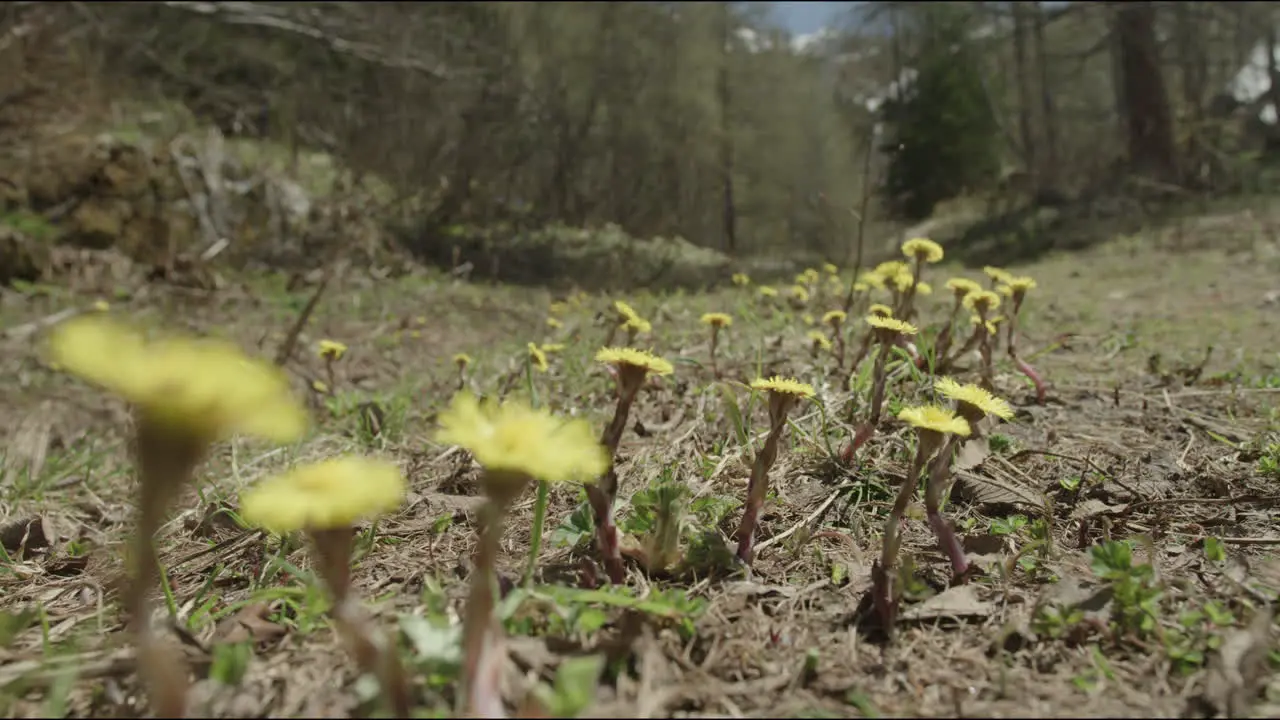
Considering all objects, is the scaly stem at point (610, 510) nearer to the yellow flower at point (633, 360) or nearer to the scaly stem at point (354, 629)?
the yellow flower at point (633, 360)

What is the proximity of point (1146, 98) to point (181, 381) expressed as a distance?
1213 cm

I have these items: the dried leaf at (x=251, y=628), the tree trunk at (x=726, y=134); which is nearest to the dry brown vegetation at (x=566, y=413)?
the dried leaf at (x=251, y=628)

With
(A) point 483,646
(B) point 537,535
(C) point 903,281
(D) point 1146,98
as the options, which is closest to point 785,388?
(B) point 537,535

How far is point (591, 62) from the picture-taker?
42.2 feet

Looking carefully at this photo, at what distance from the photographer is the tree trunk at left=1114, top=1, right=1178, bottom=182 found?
30.5ft

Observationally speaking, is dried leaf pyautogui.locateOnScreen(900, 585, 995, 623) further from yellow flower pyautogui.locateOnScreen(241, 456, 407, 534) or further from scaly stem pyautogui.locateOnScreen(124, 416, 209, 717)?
scaly stem pyautogui.locateOnScreen(124, 416, 209, 717)

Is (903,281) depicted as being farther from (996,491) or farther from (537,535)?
(537,535)

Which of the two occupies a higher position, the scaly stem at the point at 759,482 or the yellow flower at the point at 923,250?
the yellow flower at the point at 923,250

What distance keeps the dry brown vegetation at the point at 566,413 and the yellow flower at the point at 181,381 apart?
0.94ft

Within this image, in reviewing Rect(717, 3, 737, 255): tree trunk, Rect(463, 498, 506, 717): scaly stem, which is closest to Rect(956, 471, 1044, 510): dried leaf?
Rect(463, 498, 506, 717): scaly stem

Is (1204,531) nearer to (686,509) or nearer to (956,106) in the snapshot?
(686,509)

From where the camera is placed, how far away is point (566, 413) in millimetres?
2201

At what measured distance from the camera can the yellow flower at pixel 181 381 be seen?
21.0 inches

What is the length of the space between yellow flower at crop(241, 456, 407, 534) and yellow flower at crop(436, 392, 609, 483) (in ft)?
0.24
